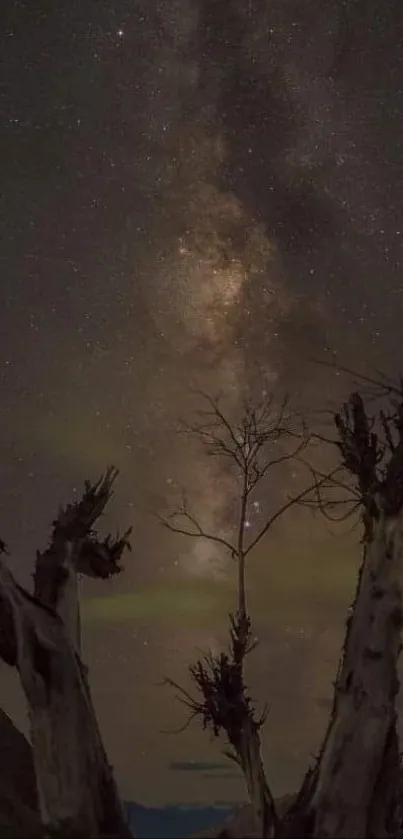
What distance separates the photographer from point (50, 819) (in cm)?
928

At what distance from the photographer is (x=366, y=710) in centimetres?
894

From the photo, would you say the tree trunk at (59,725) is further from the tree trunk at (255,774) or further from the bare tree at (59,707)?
the tree trunk at (255,774)

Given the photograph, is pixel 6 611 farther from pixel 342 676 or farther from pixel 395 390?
pixel 395 390

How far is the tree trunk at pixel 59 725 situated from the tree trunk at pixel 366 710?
7.10ft

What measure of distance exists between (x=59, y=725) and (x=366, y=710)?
3098mm

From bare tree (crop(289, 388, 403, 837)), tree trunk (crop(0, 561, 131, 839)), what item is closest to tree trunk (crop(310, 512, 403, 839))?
bare tree (crop(289, 388, 403, 837))

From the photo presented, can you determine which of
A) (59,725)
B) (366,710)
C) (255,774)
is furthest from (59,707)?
(366,710)

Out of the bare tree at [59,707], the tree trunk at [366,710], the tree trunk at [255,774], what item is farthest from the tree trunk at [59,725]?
the tree trunk at [366,710]

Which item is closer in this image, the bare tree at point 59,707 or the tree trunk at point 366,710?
the tree trunk at point 366,710

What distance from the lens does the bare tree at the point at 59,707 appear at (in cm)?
927

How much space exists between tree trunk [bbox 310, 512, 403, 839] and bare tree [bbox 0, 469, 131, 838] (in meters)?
2.18

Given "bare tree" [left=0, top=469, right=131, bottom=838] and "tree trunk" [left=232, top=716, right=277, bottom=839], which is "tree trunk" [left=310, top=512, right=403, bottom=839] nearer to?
"tree trunk" [left=232, top=716, right=277, bottom=839]

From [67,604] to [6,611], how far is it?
82 cm

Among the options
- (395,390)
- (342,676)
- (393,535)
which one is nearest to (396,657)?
(342,676)
